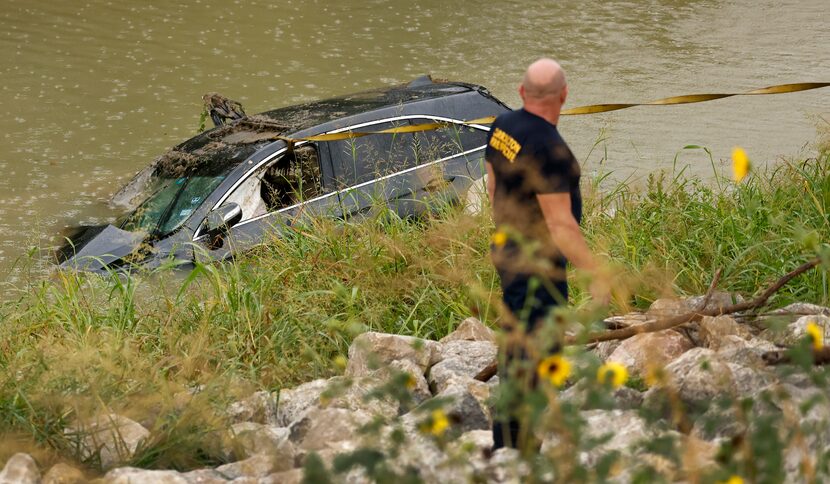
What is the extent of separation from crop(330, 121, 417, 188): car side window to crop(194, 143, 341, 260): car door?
0.11 meters

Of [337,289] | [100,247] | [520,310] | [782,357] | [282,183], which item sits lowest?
[782,357]

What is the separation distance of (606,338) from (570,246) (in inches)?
41.9

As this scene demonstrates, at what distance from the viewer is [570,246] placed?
383 centimetres

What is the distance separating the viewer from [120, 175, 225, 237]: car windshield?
7578 mm

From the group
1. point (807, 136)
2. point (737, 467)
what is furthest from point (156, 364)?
point (807, 136)

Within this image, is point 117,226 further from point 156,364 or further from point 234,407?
point 234,407

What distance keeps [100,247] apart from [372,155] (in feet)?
6.62

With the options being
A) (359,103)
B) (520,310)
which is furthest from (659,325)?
(359,103)

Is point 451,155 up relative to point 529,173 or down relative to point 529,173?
down

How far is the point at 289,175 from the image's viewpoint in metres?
7.95

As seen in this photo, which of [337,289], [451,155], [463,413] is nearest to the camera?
[463,413]

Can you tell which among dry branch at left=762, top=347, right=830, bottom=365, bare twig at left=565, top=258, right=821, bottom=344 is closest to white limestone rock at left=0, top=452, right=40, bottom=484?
bare twig at left=565, top=258, right=821, bottom=344

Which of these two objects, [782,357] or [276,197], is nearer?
[782,357]

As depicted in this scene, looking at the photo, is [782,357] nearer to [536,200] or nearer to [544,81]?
[536,200]
